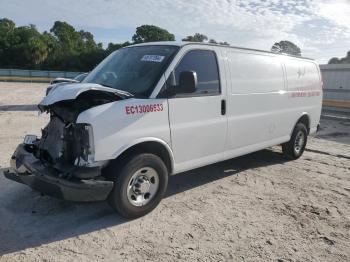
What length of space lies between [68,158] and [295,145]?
16.9 ft

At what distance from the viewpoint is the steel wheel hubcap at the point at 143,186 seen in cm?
443

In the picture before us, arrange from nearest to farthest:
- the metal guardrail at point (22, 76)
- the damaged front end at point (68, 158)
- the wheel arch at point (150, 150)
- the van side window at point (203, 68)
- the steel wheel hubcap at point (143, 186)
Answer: the damaged front end at point (68, 158)
the wheel arch at point (150, 150)
the steel wheel hubcap at point (143, 186)
the van side window at point (203, 68)
the metal guardrail at point (22, 76)

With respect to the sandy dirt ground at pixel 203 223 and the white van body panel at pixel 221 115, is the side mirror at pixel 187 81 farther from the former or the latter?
the sandy dirt ground at pixel 203 223

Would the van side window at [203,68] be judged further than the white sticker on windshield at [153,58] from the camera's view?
Yes

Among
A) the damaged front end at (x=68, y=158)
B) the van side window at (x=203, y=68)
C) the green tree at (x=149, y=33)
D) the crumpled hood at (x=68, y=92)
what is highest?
the green tree at (x=149, y=33)

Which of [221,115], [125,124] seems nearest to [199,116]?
[221,115]

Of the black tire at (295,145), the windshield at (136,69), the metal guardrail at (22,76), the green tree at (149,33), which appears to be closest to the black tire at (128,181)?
the windshield at (136,69)

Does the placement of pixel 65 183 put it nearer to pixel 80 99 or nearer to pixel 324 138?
pixel 80 99

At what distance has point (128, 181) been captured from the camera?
14.0 feet

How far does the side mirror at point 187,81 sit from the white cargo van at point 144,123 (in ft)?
0.04

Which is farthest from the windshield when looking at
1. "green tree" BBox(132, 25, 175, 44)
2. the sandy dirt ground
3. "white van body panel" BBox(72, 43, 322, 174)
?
"green tree" BBox(132, 25, 175, 44)

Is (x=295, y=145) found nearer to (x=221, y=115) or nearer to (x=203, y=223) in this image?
(x=221, y=115)

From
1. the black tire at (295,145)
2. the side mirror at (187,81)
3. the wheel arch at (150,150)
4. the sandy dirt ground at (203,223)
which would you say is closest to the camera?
the sandy dirt ground at (203,223)

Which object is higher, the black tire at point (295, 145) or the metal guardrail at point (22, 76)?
the metal guardrail at point (22, 76)
